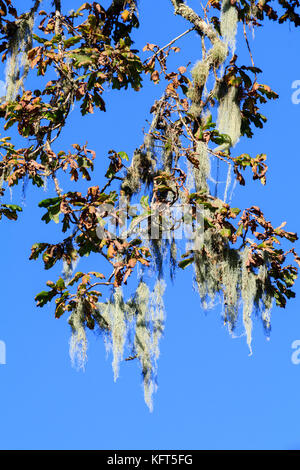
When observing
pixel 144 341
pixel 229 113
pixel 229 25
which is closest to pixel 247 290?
pixel 144 341

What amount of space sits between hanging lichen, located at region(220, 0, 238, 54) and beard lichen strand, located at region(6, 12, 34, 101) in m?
2.02

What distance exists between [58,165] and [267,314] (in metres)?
2.34

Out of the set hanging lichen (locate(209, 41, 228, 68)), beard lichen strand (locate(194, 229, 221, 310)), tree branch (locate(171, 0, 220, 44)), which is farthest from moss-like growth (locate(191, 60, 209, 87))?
beard lichen strand (locate(194, 229, 221, 310))

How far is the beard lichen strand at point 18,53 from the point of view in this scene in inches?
312

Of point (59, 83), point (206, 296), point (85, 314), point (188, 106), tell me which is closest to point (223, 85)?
point (188, 106)

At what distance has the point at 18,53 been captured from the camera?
8.15m

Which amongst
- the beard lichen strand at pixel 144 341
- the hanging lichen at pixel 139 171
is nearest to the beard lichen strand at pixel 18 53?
the hanging lichen at pixel 139 171

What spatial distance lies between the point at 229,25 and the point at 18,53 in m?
2.21

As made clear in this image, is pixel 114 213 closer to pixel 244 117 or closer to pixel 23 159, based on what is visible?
pixel 23 159

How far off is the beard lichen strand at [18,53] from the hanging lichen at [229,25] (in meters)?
2.02

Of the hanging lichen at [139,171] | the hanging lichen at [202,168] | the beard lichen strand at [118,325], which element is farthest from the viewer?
the hanging lichen at [139,171]

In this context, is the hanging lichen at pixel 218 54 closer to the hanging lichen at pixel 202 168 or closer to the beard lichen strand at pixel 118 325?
the hanging lichen at pixel 202 168

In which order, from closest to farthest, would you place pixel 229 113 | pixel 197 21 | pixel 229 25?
1. pixel 229 25
2. pixel 229 113
3. pixel 197 21

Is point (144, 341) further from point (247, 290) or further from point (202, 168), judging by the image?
point (202, 168)
